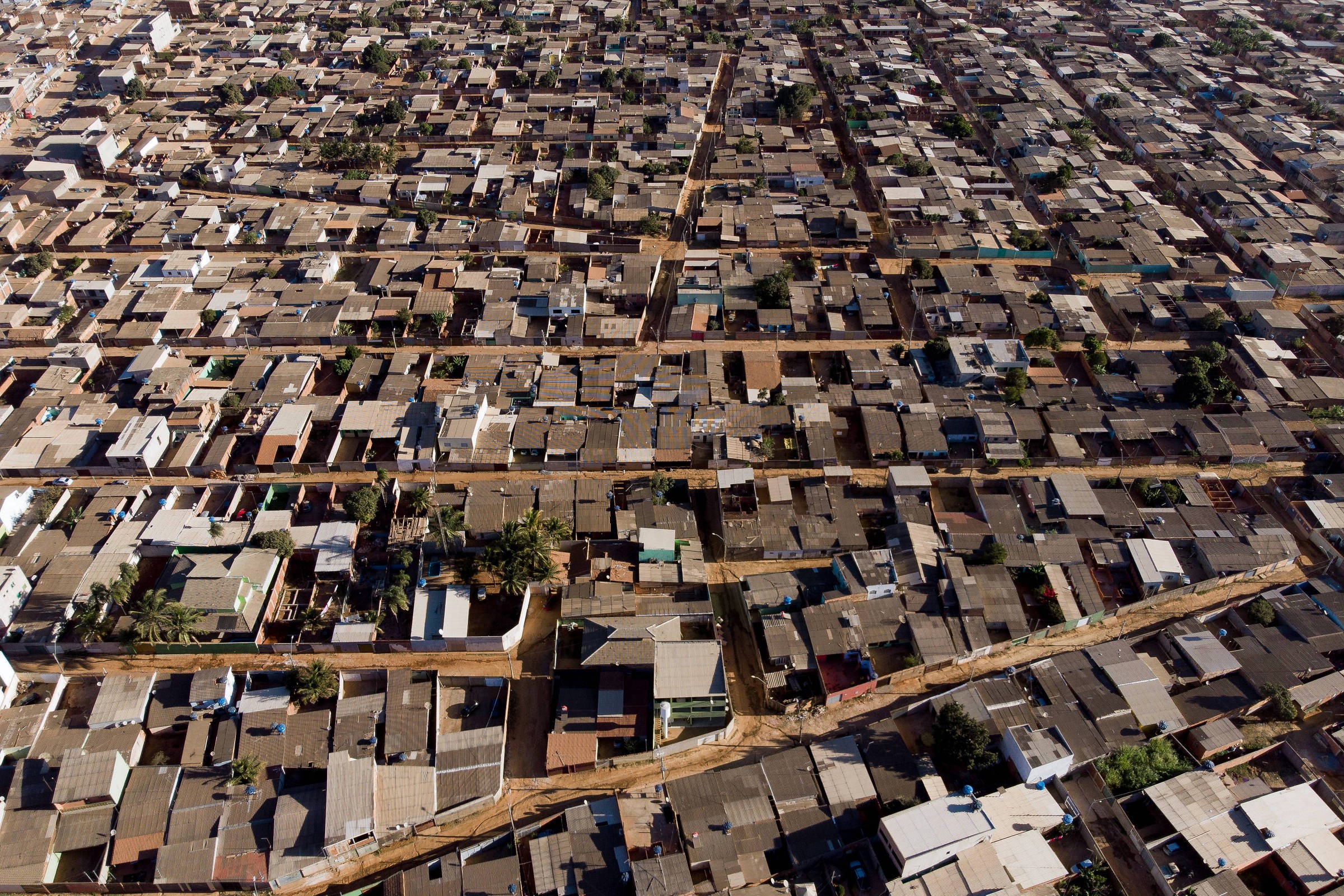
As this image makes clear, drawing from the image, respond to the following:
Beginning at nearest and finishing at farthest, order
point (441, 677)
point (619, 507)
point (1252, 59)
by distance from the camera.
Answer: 1. point (441, 677)
2. point (619, 507)
3. point (1252, 59)

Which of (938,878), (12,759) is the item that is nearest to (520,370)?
(12,759)

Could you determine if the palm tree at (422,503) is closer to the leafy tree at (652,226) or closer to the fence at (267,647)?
the fence at (267,647)

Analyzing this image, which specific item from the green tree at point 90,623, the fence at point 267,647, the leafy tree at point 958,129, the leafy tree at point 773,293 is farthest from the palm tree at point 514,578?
the leafy tree at point 958,129

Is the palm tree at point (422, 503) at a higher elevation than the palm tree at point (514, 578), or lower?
lower

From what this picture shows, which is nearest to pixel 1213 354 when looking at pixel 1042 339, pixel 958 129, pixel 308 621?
pixel 1042 339

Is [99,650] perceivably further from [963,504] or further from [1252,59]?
[1252,59]

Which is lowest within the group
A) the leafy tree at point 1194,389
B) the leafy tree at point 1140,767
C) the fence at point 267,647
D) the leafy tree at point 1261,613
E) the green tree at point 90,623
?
the fence at point 267,647

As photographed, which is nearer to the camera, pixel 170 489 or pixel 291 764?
pixel 291 764
